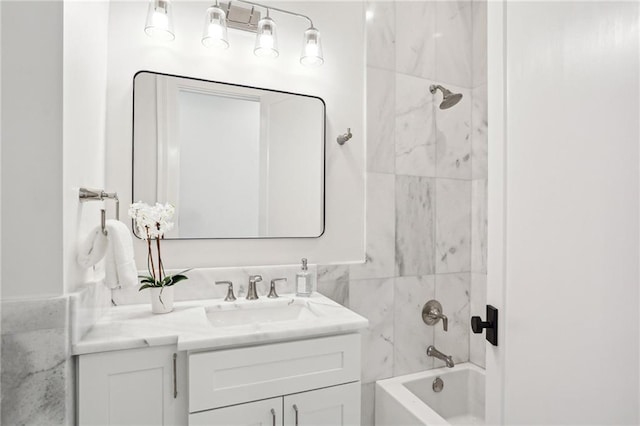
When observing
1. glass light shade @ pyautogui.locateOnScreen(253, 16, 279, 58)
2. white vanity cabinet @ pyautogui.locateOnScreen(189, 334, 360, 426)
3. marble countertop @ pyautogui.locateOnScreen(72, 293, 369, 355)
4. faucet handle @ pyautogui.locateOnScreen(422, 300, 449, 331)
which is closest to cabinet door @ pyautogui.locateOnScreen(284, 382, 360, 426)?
white vanity cabinet @ pyautogui.locateOnScreen(189, 334, 360, 426)

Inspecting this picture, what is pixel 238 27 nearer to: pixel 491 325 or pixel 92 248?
pixel 92 248

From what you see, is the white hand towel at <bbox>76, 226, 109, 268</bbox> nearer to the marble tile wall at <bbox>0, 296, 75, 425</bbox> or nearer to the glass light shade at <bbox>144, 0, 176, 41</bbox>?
the marble tile wall at <bbox>0, 296, 75, 425</bbox>

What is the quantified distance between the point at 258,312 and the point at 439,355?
3.53 ft

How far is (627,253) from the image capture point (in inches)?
20.1

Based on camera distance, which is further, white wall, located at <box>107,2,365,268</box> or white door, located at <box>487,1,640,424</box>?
white wall, located at <box>107,2,365,268</box>

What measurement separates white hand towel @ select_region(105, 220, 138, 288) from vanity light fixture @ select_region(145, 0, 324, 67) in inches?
32.1

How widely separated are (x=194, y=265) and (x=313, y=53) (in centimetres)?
108

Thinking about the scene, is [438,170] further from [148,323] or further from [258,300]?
[148,323]

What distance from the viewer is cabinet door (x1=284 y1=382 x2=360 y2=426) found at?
43.3 inches

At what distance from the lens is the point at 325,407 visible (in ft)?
3.75

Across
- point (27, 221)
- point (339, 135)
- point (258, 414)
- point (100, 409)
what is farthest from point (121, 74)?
point (258, 414)

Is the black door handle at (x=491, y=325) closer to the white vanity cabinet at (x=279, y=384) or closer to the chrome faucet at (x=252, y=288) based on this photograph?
the white vanity cabinet at (x=279, y=384)

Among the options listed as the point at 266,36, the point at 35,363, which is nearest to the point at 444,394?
the point at 35,363

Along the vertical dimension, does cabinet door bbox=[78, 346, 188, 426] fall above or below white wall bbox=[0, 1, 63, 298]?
below
